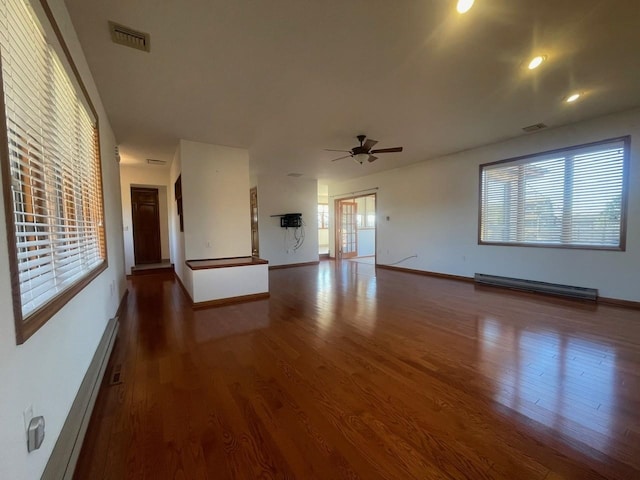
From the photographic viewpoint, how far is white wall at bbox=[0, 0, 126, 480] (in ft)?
2.91

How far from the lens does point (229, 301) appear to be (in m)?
4.16

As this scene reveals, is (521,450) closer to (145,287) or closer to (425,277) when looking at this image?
(425,277)

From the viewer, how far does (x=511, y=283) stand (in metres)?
4.78

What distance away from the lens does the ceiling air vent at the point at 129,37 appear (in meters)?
2.00

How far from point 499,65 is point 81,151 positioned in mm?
3833


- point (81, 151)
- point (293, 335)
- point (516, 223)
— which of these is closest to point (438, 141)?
point (516, 223)

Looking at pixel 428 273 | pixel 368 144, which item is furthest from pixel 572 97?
pixel 428 273

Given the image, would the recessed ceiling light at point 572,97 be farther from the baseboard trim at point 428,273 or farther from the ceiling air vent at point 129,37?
the ceiling air vent at point 129,37

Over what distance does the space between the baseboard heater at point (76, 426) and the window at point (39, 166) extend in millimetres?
629

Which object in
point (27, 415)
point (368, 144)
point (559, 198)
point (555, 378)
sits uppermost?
point (368, 144)

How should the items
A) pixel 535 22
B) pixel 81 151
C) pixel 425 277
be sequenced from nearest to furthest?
1. pixel 535 22
2. pixel 81 151
3. pixel 425 277

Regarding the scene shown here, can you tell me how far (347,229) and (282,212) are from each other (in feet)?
8.74

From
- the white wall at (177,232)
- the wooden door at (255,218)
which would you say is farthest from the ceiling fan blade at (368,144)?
the wooden door at (255,218)

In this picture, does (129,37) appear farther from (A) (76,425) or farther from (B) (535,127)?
(B) (535,127)
